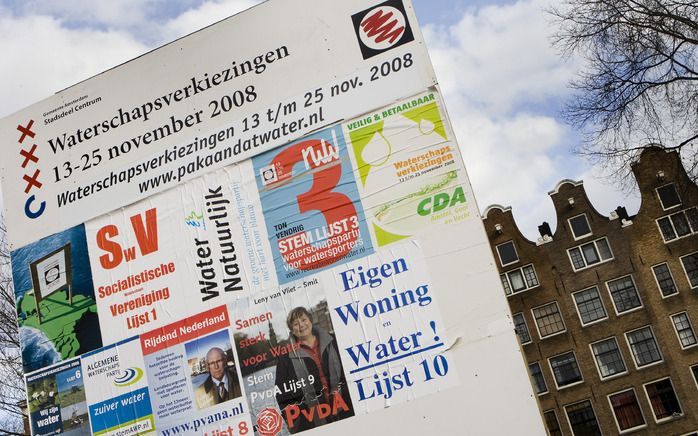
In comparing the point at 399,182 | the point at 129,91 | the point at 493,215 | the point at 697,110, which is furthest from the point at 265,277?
the point at 493,215

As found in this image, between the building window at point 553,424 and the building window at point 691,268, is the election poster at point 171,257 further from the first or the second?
the building window at point 691,268

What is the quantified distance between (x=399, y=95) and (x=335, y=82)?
2.56 ft

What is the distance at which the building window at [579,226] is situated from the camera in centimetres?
2677

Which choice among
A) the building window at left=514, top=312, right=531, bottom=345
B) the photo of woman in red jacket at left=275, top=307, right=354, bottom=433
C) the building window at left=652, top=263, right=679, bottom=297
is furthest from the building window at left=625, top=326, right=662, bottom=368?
the photo of woman in red jacket at left=275, top=307, right=354, bottom=433

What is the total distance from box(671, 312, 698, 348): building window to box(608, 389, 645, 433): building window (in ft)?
7.89

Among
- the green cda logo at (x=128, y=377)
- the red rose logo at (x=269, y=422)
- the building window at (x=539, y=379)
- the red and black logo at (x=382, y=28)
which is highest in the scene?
the red and black logo at (x=382, y=28)

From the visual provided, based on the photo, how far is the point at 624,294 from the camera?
2562 cm

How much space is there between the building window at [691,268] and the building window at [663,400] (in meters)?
3.39

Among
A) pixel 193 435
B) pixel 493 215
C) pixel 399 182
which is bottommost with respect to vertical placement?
pixel 193 435

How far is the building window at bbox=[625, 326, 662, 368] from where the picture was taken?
24.9m

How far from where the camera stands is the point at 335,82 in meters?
8.25

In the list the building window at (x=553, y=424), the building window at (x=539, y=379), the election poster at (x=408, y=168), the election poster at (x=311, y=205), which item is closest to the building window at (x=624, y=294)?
the building window at (x=539, y=379)

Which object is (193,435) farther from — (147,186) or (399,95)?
(399,95)

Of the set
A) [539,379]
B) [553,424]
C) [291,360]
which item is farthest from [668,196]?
[291,360]
